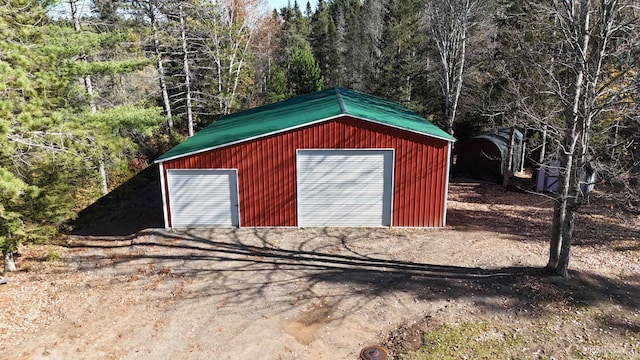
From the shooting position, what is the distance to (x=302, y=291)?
31.2ft

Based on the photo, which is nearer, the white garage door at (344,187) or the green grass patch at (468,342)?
the green grass patch at (468,342)

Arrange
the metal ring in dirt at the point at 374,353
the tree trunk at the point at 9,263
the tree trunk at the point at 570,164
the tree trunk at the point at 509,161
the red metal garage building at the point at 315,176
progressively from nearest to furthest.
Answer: the metal ring in dirt at the point at 374,353 → the tree trunk at the point at 570,164 → the tree trunk at the point at 9,263 → the red metal garage building at the point at 315,176 → the tree trunk at the point at 509,161

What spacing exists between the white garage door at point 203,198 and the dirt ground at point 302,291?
1.91 feet

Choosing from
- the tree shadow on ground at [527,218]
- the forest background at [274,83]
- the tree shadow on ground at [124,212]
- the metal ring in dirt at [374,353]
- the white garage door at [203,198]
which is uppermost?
the forest background at [274,83]

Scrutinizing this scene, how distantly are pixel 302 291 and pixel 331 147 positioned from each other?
5280mm

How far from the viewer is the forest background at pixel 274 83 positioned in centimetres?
873

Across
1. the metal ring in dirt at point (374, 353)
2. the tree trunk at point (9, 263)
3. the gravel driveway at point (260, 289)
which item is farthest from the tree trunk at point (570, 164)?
the tree trunk at point (9, 263)

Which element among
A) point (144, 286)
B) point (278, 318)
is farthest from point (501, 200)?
point (144, 286)

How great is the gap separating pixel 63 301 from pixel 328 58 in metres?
41.0

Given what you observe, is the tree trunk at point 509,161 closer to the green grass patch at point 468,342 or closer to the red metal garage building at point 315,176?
the red metal garage building at point 315,176

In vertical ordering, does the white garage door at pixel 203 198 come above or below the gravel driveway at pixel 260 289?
above

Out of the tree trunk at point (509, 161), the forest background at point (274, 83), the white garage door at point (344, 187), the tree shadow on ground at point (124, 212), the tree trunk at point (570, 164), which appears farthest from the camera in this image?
the tree trunk at point (509, 161)

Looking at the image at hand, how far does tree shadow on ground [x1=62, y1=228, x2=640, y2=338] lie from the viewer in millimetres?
9039

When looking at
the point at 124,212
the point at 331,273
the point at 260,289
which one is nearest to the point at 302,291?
the point at 260,289
